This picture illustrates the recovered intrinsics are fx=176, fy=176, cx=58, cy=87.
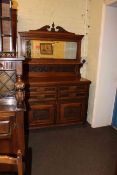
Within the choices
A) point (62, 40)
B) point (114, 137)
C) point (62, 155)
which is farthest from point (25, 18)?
point (114, 137)

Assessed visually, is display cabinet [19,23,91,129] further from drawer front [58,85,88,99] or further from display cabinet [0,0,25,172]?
display cabinet [0,0,25,172]

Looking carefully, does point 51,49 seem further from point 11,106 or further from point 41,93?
point 11,106

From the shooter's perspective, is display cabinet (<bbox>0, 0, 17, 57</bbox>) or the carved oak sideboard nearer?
the carved oak sideboard

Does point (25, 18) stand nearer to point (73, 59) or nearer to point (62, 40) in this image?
point (62, 40)

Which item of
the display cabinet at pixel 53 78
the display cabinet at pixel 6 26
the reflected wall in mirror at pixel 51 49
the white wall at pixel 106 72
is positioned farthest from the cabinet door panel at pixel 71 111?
the display cabinet at pixel 6 26

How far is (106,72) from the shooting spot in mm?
2984

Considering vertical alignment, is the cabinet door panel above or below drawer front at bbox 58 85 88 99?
below

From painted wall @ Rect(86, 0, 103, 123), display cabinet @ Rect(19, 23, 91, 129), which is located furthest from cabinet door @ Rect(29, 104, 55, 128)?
painted wall @ Rect(86, 0, 103, 123)

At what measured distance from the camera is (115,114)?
3.21m

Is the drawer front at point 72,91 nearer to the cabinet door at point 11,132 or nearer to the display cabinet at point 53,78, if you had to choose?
the display cabinet at point 53,78

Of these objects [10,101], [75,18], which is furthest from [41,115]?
[75,18]

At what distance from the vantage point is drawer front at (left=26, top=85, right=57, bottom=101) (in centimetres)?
272

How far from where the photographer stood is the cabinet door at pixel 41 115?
2.83 m

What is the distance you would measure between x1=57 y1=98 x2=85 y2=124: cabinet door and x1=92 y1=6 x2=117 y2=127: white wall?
226 mm
